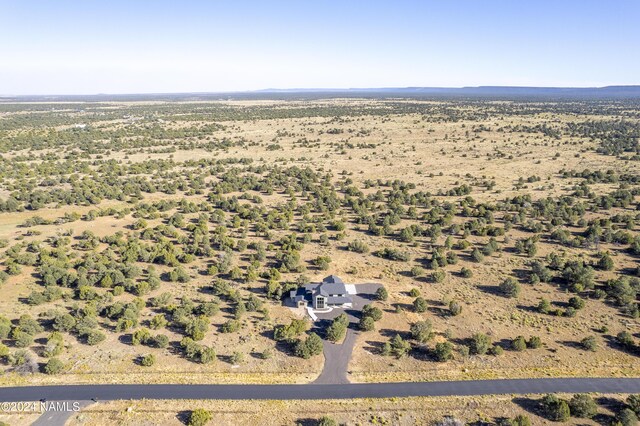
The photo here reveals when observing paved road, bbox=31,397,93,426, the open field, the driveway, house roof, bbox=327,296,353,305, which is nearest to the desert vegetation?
the driveway

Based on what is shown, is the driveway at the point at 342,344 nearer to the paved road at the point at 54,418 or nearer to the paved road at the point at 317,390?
the paved road at the point at 317,390

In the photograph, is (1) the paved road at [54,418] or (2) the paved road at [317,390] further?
(2) the paved road at [317,390]

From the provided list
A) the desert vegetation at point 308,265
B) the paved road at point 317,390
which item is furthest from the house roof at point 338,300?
the paved road at point 317,390

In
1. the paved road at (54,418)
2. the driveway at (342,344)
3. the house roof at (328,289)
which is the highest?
the house roof at (328,289)

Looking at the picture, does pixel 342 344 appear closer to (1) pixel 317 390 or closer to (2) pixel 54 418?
(1) pixel 317 390

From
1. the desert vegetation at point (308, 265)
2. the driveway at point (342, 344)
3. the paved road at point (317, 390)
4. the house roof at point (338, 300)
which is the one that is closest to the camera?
the paved road at point (317, 390)

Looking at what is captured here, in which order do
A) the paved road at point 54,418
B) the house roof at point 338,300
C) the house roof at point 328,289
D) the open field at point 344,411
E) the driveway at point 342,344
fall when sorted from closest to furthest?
the paved road at point 54,418 → the open field at point 344,411 → the driveway at point 342,344 → the house roof at point 338,300 → the house roof at point 328,289

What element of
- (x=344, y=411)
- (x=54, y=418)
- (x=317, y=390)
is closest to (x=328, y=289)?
(x=317, y=390)

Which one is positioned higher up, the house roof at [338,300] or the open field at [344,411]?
the house roof at [338,300]
